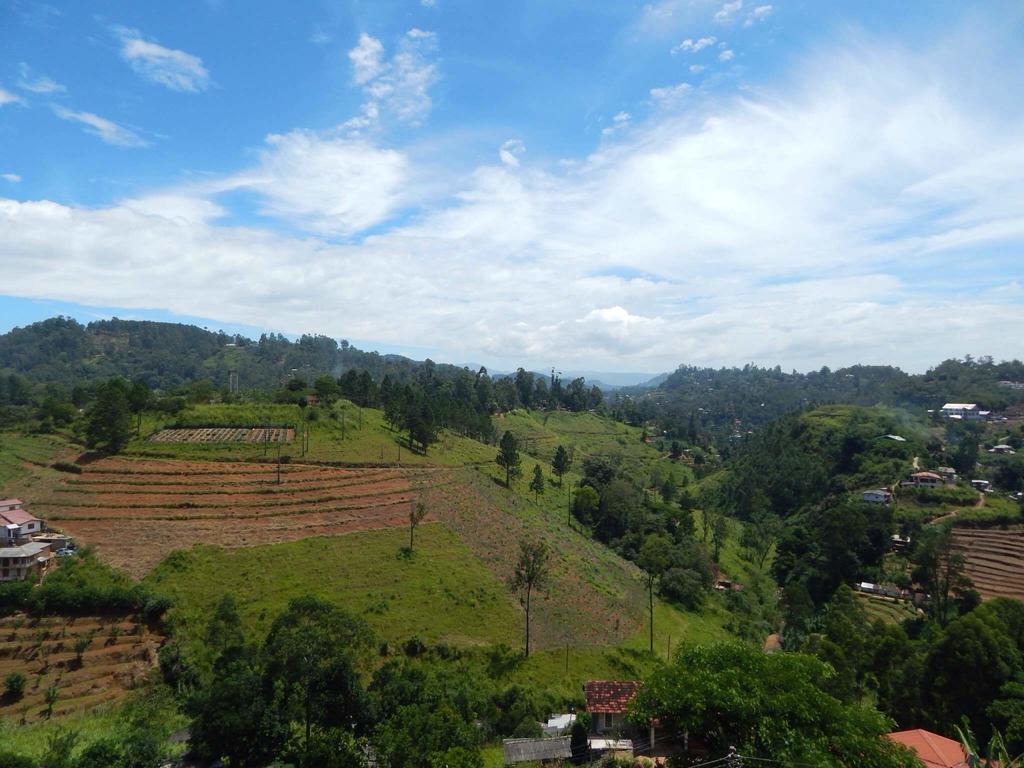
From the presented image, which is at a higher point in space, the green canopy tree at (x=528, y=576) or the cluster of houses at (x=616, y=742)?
the green canopy tree at (x=528, y=576)

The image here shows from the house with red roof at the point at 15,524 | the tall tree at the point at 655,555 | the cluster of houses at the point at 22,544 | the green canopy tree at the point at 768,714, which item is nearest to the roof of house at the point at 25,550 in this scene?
the cluster of houses at the point at 22,544

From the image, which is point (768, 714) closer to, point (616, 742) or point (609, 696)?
point (616, 742)

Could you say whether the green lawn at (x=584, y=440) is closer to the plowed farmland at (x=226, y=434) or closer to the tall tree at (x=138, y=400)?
the plowed farmland at (x=226, y=434)

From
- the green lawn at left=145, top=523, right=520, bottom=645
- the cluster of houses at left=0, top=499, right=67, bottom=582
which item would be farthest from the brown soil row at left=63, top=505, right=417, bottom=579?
the cluster of houses at left=0, top=499, right=67, bottom=582

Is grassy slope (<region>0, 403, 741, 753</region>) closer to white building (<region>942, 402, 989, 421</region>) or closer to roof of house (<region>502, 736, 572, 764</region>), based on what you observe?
roof of house (<region>502, 736, 572, 764</region>)

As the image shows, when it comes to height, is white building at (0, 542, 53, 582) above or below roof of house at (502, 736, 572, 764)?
above

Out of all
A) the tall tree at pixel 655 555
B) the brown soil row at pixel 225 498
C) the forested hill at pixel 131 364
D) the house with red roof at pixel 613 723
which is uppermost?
the forested hill at pixel 131 364

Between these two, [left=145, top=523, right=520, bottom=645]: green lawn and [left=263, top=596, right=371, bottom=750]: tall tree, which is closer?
[left=263, top=596, right=371, bottom=750]: tall tree
